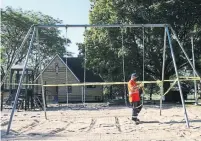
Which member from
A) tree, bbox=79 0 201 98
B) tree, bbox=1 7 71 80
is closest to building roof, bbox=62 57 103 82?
tree, bbox=1 7 71 80

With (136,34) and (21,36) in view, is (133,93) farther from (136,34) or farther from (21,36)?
(21,36)

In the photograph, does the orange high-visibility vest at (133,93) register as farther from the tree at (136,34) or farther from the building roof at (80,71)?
the building roof at (80,71)

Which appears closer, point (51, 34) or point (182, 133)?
point (182, 133)

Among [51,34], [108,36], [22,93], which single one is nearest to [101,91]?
[51,34]

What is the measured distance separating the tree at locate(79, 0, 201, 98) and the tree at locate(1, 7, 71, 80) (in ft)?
56.5

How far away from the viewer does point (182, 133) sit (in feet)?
38.3

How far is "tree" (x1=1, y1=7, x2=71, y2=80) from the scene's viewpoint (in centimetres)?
5369

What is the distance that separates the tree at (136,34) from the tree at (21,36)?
1723 centimetres

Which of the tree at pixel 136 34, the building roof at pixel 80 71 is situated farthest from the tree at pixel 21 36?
the tree at pixel 136 34

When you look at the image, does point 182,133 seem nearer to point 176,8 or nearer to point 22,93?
point 22,93

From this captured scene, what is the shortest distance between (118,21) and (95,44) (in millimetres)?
3065

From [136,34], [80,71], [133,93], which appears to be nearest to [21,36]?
A: [80,71]

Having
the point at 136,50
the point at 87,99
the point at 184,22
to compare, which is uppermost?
the point at 184,22

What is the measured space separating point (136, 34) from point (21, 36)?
23.9 meters
